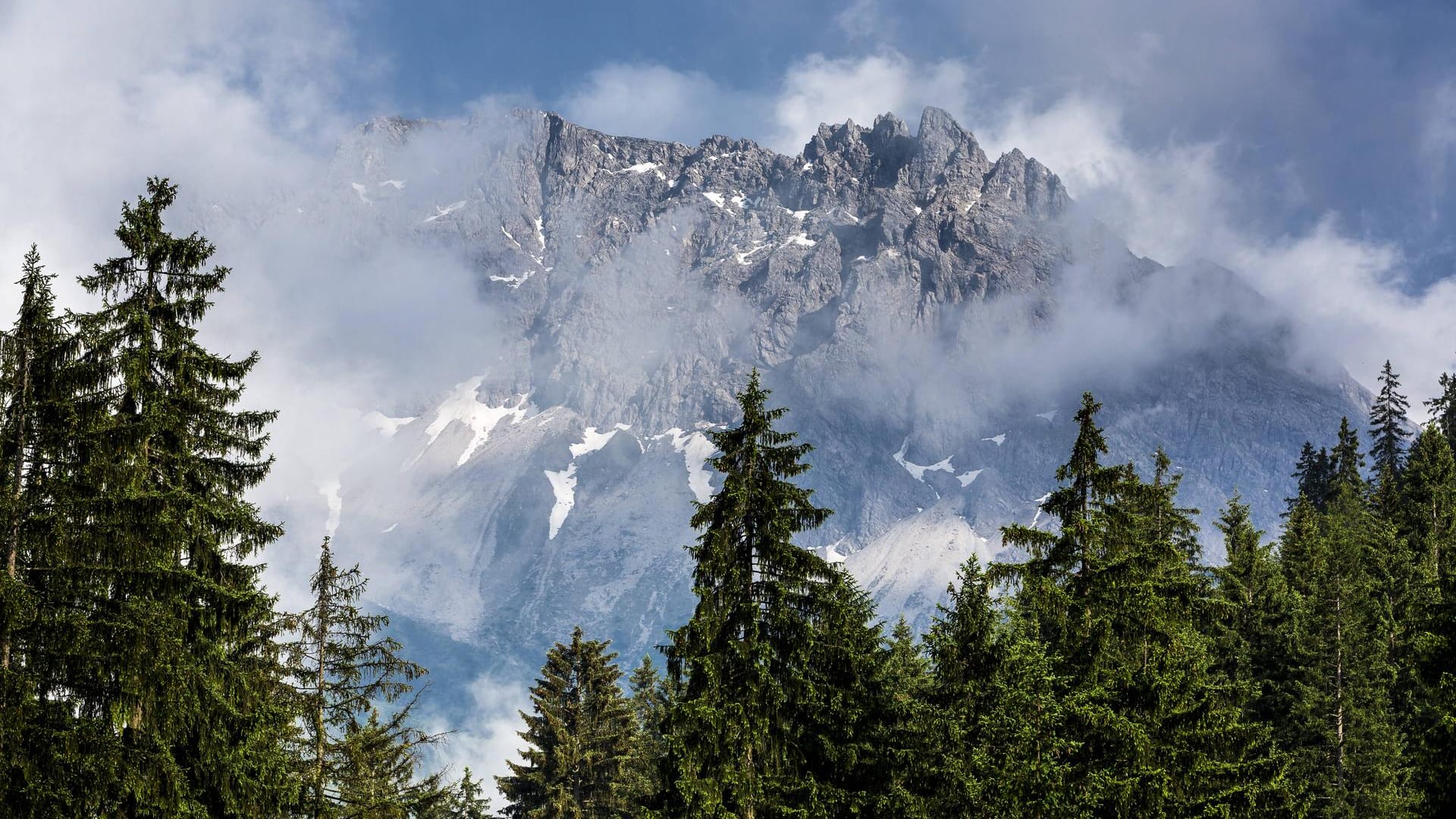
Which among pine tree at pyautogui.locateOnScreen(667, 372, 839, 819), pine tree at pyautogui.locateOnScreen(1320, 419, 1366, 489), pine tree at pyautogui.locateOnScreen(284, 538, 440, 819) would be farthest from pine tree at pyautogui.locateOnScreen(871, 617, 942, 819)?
pine tree at pyautogui.locateOnScreen(1320, 419, 1366, 489)

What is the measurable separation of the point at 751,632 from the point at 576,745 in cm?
2274

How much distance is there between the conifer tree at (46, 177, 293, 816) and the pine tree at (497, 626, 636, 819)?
2235 cm

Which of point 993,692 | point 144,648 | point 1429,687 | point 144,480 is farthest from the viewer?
point 993,692

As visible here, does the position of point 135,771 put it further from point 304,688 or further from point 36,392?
point 304,688

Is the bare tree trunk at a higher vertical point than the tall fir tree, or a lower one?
higher

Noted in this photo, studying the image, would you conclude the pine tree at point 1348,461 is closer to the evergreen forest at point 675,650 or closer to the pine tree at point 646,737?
the pine tree at point 646,737

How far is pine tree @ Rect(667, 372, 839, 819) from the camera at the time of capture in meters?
19.4

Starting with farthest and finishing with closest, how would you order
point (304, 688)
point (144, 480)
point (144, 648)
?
point (304, 688) → point (144, 480) → point (144, 648)

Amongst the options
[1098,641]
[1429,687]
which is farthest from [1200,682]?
[1429,687]

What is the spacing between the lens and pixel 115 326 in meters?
16.8

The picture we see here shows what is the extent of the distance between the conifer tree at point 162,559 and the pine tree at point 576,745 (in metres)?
22.3

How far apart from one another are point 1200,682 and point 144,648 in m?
17.6

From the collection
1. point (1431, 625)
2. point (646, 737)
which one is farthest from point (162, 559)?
point (646, 737)

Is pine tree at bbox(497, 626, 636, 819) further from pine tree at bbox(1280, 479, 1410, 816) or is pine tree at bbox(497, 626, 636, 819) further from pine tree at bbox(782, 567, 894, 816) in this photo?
pine tree at bbox(1280, 479, 1410, 816)
